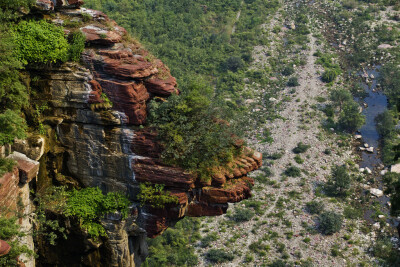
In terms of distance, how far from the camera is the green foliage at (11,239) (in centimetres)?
1573

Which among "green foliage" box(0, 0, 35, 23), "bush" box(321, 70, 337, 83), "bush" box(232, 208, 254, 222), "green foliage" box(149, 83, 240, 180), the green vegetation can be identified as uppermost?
"green foliage" box(0, 0, 35, 23)

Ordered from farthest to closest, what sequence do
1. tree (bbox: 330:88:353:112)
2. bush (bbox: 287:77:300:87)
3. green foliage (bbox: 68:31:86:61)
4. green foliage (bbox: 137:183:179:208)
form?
bush (bbox: 287:77:300:87)
tree (bbox: 330:88:353:112)
green foliage (bbox: 137:183:179:208)
green foliage (bbox: 68:31:86:61)

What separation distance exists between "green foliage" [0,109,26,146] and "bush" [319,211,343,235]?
83.1 feet

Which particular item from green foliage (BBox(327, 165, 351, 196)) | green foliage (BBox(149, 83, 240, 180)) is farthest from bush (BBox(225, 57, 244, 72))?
green foliage (BBox(149, 83, 240, 180))

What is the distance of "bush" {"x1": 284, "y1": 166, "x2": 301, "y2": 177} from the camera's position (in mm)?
41406

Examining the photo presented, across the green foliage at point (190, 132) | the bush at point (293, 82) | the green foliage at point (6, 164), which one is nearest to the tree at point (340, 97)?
the bush at point (293, 82)

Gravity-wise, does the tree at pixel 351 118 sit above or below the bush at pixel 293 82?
below

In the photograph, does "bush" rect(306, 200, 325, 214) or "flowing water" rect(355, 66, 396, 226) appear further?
Result: "flowing water" rect(355, 66, 396, 226)

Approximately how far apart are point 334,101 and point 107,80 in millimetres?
35749

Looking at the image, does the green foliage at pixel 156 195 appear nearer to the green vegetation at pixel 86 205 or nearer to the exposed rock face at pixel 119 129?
the exposed rock face at pixel 119 129

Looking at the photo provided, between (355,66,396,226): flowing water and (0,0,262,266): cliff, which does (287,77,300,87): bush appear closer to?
(355,66,396,226): flowing water

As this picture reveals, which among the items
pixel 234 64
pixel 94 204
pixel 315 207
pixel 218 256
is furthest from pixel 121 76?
pixel 234 64

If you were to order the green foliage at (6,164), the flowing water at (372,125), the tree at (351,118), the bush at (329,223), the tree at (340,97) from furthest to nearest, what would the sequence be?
1. the tree at (340,97)
2. the tree at (351,118)
3. the flowing water at (372,125)
4. the bush at (329,223)
5. the green foliage at (6,164)

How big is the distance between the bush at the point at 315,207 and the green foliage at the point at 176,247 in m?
8.98
